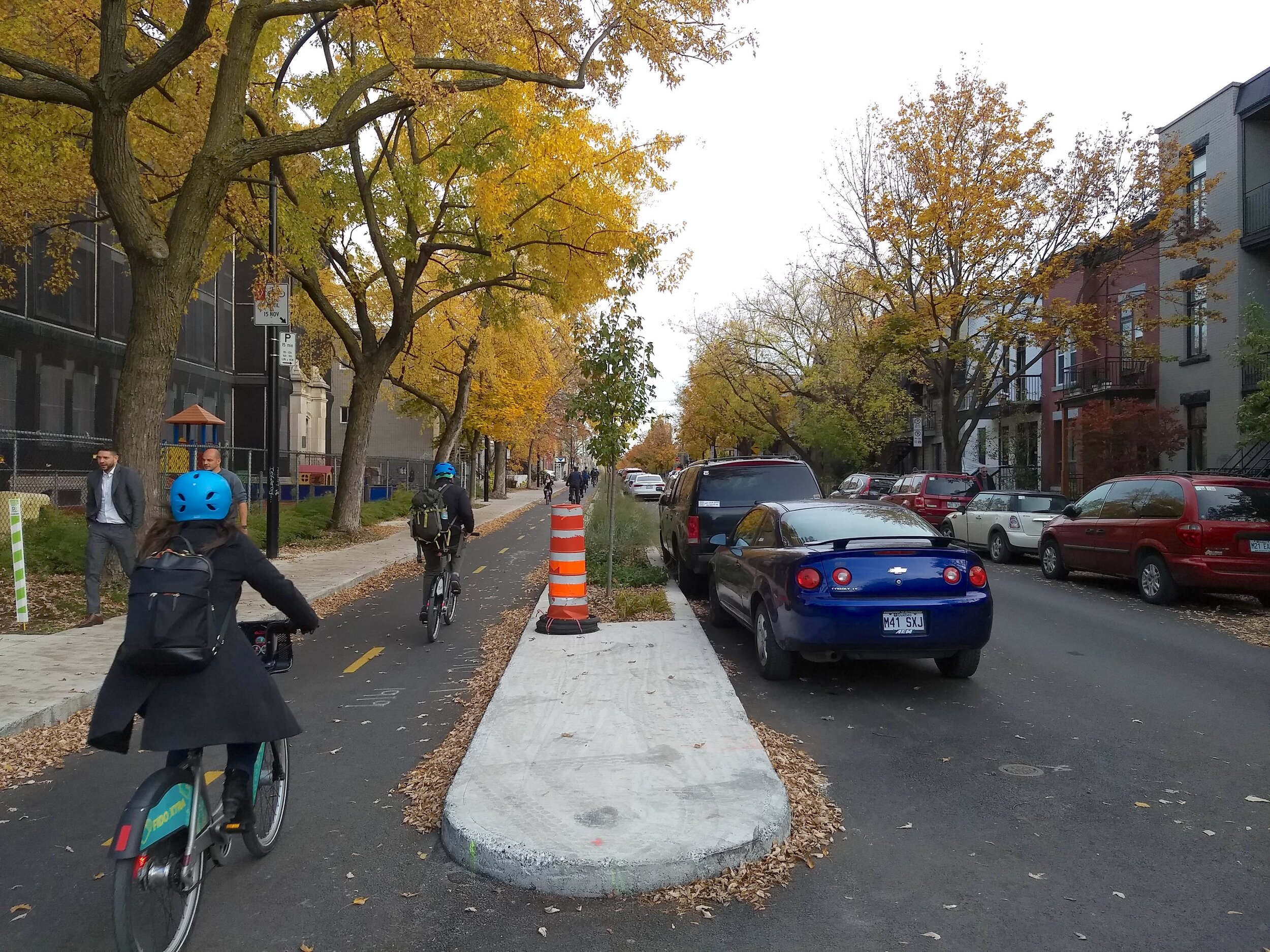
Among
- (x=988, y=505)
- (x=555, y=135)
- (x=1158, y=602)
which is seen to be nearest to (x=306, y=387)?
(x=555, y=135)

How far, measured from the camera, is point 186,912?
139 inches

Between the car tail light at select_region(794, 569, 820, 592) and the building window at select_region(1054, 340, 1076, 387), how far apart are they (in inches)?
1090

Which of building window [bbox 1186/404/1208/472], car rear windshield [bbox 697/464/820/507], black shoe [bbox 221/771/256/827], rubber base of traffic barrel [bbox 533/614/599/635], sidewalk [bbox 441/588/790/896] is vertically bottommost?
sidewalk [bbox 441/588/790/896]

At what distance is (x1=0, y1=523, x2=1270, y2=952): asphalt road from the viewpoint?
3.71 m

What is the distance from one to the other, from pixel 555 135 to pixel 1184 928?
17.4 metres

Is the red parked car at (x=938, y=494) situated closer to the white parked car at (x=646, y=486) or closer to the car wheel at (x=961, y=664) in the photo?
the car wheel at (x=961, y=664)

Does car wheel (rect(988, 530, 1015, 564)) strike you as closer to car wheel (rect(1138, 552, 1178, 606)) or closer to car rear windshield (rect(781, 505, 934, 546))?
car wheel (rect(1138, 552, 1178, 606))

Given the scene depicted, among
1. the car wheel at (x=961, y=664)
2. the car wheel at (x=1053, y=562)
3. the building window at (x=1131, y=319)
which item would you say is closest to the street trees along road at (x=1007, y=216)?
the building window at (x=1131, y=319)

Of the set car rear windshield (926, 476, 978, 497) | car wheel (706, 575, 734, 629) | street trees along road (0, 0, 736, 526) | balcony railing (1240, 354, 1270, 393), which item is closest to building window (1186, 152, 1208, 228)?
balcony railing (1240, 354, 1270, 393)

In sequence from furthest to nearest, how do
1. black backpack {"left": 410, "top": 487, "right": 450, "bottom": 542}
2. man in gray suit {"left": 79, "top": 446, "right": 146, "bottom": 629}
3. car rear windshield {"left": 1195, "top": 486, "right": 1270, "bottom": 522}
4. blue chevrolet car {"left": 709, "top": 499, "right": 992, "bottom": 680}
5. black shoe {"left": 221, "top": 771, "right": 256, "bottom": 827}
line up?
1. car rear windshield {"left": 1195, "top": 486, "right": 1270, "bottom": 522}
2. man in gray suit {"left": 79, "top": 446, "right": 146, "bottom": 629}
3. black backpack {"left": 410, "top": 487, "right": 450, "bottom": 542}
4. blue chevrolet car {"left": 709, "top": 499, "right": 992, "bottom": 680}
5. black shoe {"left": 221, "top": 771, "right": 256, "bottom": 827}

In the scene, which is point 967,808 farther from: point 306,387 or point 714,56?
point 306,387

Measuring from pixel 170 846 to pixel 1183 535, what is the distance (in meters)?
12.0

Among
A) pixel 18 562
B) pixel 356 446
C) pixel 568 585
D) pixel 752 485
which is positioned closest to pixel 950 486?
pixel 752 485

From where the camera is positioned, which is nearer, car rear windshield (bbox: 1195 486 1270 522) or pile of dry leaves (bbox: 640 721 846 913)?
pile of dry leaves (bbox: 640 721 846 913)
